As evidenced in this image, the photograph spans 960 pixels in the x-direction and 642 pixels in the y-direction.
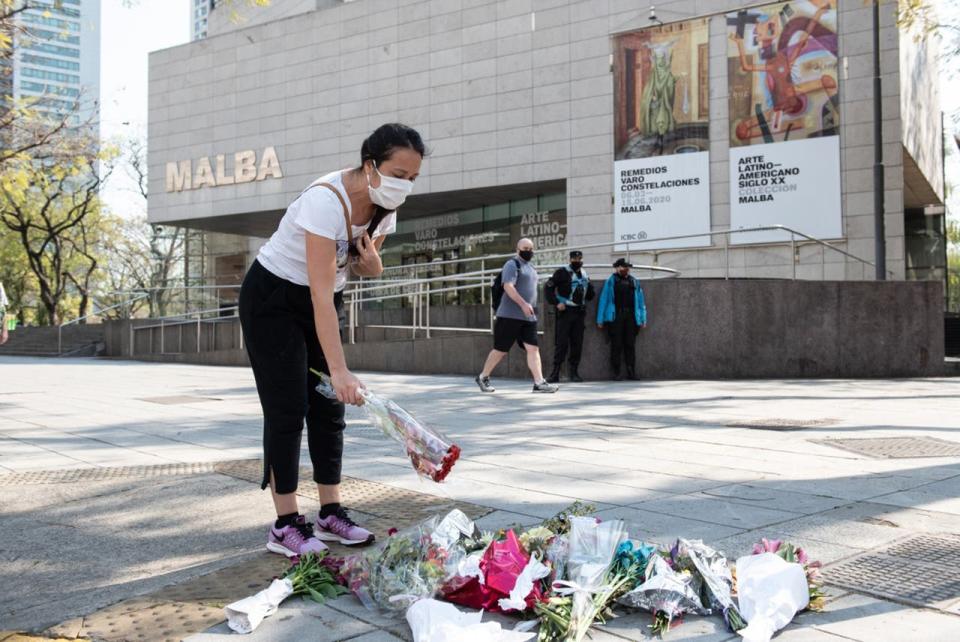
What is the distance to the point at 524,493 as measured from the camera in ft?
13.9

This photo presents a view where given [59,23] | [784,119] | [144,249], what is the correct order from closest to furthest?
[59,23] → [784,119] → [144,249]

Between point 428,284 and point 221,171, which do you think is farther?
point 221,171

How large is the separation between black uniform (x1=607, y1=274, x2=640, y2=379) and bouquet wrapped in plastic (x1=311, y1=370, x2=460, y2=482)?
957cm

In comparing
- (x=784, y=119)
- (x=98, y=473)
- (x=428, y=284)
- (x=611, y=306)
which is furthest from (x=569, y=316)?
(x=784, y=119)

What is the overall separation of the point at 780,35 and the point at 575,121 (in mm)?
6291

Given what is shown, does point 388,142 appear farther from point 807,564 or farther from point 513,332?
point 513,332

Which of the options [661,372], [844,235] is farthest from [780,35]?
[661,372]

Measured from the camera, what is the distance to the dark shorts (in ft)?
33.1

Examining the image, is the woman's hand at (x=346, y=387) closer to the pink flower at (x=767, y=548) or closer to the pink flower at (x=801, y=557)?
the pink flower at (x=767, y=548)

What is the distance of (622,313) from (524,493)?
8301 mm

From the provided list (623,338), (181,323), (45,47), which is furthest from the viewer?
(181,323)

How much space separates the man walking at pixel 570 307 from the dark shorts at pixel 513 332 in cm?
169

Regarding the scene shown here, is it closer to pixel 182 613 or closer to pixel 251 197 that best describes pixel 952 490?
pixel 182 613

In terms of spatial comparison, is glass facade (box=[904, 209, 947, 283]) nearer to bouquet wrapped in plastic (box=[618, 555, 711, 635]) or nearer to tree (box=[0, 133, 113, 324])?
tree (box=[0, 133, 113, 324])
